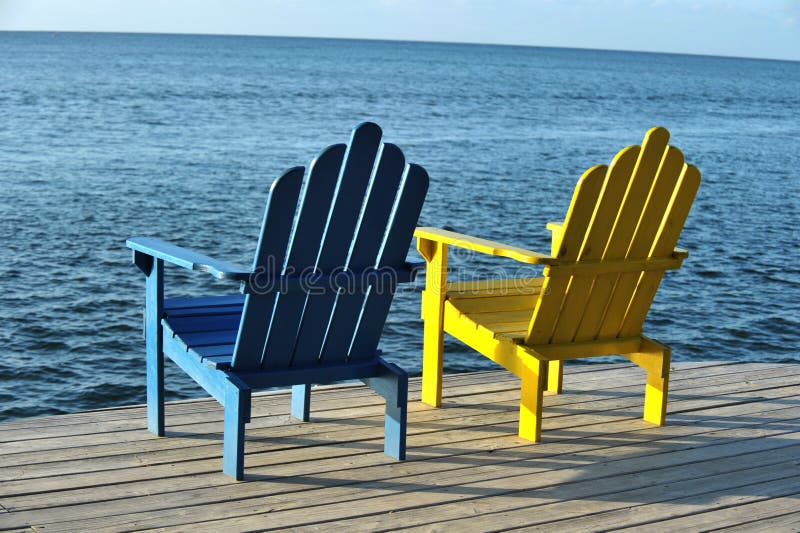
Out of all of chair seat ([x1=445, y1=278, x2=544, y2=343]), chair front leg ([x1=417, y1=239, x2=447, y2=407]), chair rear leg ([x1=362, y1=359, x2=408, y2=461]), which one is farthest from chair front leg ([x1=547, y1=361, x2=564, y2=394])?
chair rear leg ([x1=362, y1=359, x2=408, y2=461])

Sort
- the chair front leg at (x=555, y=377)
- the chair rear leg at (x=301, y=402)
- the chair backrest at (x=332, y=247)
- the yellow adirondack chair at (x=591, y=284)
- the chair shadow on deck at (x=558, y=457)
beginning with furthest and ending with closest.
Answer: the chair front leg at (x=555, y=377) → the chair rear leg at (x=301, y=402) → the yellow adirondack chair at (x=591, y=284) → the chair shadow on deck at (x=558, y=457) → the chair backrest at (x=332, y=247)

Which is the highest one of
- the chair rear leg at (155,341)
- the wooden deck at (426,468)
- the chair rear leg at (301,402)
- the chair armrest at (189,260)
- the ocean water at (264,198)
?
the chair armrest at (189,260)

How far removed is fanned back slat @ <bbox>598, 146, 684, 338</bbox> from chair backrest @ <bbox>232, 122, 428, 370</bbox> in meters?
0.88

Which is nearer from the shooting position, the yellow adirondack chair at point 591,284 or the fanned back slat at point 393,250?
the fanned back slat at point 393,250

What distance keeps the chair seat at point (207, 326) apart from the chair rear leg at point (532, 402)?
1.03m

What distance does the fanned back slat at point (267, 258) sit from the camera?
275cm

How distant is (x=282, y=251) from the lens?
2.85 m

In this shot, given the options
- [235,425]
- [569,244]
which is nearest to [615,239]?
[569,244]

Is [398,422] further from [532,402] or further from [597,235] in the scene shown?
[597,235]

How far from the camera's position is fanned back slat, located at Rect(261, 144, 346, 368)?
2855 millimetres

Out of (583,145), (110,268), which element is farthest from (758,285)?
(583,145)

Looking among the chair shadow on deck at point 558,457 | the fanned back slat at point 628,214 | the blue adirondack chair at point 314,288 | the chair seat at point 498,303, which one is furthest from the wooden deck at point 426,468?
the fanned back slat at point 628,214

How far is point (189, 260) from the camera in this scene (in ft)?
9.53

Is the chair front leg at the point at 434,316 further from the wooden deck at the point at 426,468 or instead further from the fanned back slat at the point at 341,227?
the fanned back slat at the point at 341,227
